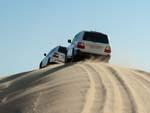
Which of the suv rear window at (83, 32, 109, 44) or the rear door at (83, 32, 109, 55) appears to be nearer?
the rear door at (83, 32, 109, 55)

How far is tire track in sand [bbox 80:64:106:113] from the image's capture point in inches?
647

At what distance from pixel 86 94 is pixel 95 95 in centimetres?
33

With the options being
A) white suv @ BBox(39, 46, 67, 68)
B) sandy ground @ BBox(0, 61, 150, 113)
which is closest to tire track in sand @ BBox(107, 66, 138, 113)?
sandy ground @ BBox(0, 61, 150, 113)

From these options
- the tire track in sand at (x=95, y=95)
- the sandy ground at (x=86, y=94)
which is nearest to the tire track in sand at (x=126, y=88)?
the sandy ground at (x=86, y=94)

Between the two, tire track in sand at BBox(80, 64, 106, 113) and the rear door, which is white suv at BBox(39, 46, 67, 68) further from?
tire track in sand at BBox(80, 64, 106, 113)

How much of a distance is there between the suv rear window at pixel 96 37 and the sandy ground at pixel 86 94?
6194mm

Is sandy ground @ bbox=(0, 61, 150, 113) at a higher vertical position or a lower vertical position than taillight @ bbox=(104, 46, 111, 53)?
higher

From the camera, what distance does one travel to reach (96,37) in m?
31.2

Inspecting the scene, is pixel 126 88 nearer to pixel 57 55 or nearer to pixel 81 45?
pixel 81 45

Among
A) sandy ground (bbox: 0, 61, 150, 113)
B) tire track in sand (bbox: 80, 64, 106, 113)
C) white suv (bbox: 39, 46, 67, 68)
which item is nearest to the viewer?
tire track in sand (bbox: 80, 64, 106, 113)

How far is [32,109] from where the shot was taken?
17.4 m

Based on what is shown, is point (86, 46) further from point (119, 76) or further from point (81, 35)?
point (119, 76)

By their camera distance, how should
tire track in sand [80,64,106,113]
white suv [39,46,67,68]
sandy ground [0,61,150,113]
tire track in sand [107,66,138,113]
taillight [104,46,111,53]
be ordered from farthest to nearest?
white suv [39,46,67,68] < taillight [104,46,111,53] < sandy ground [0,61,150,113] < tire track in sand [107,66,138,113] < tire track in sand [80,64,106,113]

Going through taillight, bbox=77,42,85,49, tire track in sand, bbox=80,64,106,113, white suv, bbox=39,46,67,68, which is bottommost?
white suv, bbox=39,46,67,68
